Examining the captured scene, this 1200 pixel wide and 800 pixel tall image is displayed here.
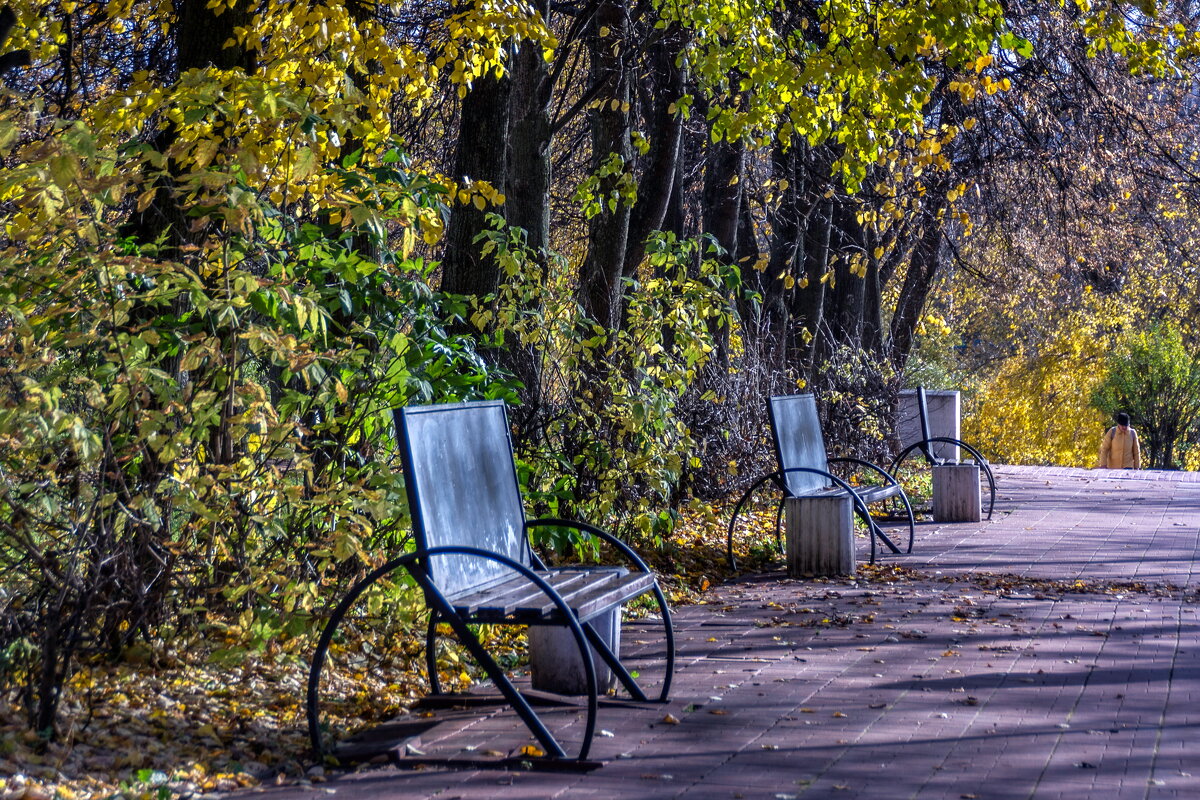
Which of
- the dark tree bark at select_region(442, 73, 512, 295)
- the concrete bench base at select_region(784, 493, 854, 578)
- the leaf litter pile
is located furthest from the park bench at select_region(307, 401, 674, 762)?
the concrete bench base at select_region(784, 493, 854, 578)

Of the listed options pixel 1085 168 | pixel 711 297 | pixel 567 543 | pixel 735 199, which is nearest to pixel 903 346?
pixel 1085 168

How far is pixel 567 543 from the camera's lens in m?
7.43

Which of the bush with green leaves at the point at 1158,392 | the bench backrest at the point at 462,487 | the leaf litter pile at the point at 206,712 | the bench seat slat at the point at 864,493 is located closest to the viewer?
the leaf litter pile at the point at 206,712

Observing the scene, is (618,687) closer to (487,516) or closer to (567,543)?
(487,516)

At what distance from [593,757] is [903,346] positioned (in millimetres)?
15187

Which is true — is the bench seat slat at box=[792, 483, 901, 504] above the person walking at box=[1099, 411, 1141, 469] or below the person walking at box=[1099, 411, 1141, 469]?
above

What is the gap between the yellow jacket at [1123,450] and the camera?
20.2 meters

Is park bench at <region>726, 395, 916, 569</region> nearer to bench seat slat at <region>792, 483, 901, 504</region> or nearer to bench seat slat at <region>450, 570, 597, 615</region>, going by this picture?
bench seat slat at <region>792, 483, 901, 504</region>

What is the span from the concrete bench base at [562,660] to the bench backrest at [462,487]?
296 millimetres

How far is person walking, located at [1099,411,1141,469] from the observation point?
66.2 feet

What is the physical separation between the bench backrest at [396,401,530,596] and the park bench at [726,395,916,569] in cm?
337

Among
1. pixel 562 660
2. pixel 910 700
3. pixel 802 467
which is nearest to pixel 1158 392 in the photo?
pixel 802 467

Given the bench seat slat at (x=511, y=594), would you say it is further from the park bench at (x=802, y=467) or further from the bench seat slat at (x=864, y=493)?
the bench seat slat at (x=864, y=493)

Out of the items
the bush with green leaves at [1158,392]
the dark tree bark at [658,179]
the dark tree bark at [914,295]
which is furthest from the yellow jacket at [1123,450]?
the dark tree bark at [658,179]
